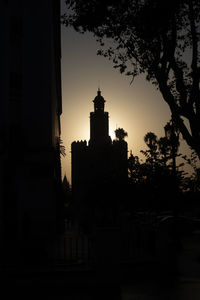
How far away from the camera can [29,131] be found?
21.5 metres

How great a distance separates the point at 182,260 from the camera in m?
16.8

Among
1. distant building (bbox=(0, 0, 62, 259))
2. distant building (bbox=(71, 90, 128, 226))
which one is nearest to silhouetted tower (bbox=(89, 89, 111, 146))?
distant building (bbox=(71, 90, 128, 226))

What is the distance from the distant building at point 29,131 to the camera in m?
20.9

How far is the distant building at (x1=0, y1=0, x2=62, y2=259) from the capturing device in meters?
20.9

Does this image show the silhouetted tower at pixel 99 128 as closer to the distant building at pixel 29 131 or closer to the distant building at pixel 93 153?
the distant building at pixel 93 153

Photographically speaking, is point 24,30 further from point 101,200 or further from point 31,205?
point 101,200

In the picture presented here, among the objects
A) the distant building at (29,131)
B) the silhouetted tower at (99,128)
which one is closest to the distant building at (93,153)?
the silhouetted tower at (99,128)

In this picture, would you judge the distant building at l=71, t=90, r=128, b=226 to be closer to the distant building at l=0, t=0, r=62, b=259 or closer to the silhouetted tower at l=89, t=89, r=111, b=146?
the silhouetted tower at l=89, t=89, r=111, b=146

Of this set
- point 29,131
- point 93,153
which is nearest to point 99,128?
point 93,153

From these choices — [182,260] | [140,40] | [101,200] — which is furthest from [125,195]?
[140,40]

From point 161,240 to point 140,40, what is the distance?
603 cm

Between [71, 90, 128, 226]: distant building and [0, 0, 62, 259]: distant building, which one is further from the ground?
[71, 90, 128, 226]: distant building

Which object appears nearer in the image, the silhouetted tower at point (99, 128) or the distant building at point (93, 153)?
the distant building at point (93, 153)

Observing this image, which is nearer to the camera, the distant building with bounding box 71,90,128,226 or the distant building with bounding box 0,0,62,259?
the distant building with bounding box 0,0,62,259
